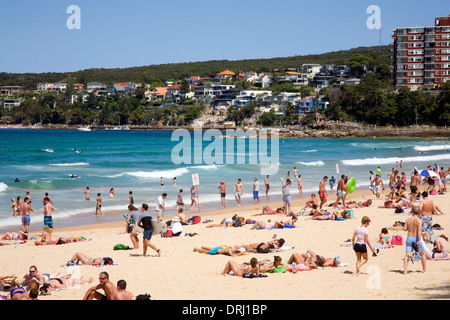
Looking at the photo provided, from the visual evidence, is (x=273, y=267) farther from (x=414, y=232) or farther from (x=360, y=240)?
(x=414, y=232)

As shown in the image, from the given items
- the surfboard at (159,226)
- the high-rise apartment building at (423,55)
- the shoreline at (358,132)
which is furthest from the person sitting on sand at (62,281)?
the high-rise apartment building at (423,55)

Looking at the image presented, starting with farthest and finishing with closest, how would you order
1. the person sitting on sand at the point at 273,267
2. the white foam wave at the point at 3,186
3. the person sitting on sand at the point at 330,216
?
the white foam wave at the point at 3,186
the person sitting on sand at the point at 330,216
the person sitting on sand at the point at 273,267

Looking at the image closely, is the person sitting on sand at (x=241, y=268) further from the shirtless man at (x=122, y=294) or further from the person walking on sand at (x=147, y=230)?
the shirtless man at (x=122, y=294)

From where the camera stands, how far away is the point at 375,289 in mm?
8758

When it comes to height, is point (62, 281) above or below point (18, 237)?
above

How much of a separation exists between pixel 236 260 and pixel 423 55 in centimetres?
9642

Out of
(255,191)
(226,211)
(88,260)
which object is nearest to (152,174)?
(255,191)

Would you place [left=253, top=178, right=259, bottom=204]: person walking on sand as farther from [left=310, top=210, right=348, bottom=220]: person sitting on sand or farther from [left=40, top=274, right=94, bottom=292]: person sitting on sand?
[left=40, top=274, right=94, bottom=292]: person sitting on sand

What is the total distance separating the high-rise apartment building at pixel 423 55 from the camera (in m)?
96.8

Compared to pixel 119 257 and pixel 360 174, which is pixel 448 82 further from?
pixel 119 257

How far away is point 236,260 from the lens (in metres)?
11.8

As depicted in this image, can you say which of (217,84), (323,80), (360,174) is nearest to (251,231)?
(360,174)

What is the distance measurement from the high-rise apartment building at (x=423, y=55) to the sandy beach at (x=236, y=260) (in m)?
88.4
